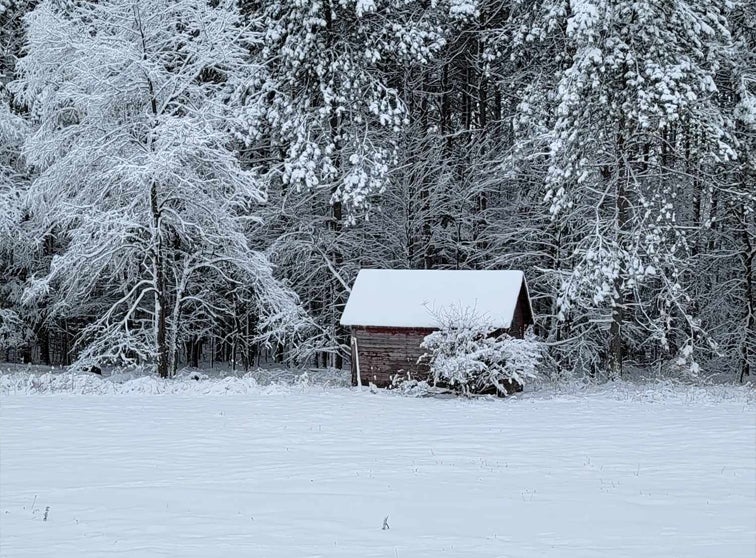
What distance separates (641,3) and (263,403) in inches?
530

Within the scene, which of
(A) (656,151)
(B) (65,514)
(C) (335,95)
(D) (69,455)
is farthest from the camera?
(C) (335,95)

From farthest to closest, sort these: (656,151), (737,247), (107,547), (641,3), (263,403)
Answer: (737,247) < (656,151) < (641,3) < (263,403) < (107,547)

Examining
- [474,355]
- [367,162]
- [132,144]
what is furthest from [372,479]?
[367,162]

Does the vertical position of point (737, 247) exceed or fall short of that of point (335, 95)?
it falls short

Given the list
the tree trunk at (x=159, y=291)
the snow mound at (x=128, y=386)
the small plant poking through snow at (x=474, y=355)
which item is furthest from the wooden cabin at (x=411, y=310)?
the tree trunk at (x=159, y=291)

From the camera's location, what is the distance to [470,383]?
72.7 ft

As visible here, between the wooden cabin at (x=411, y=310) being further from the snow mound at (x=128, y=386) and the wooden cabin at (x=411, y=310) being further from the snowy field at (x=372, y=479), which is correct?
the snowy field at (x=372, y=479)

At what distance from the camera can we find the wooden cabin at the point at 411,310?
22.7m

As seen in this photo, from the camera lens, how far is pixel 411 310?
23.2m

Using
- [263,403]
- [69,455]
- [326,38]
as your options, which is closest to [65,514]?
[69,455]

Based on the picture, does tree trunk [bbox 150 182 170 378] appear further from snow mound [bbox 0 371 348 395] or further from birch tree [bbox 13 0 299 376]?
snow mound [bbox 0 371 348 395]

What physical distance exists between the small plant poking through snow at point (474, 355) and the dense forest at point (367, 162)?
84.9 inches

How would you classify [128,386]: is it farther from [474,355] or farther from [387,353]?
[474,355]

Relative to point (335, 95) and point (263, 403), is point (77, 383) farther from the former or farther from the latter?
point (335, 95)
